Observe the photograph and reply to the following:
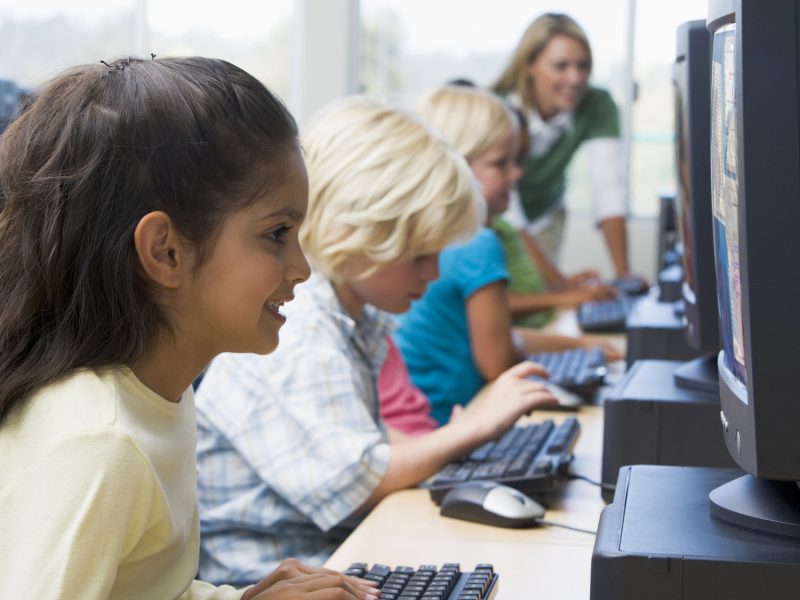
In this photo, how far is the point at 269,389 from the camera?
147cm

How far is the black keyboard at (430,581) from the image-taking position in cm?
101

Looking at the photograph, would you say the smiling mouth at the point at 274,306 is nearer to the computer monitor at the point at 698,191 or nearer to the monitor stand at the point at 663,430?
the monitor stand at the point at 663,430

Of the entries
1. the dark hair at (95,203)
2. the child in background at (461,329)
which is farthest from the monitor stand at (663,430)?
the child in background at (461,329)

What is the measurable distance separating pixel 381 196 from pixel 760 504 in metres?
0.84

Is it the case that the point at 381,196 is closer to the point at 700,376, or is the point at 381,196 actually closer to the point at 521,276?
the point at 700,376

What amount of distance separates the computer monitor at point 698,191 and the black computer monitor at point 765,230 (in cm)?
49

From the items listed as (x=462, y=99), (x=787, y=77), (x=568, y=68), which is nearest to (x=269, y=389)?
(x=787, y=77)

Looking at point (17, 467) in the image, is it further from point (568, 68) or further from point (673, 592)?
point (568, 68)

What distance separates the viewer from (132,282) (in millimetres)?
941

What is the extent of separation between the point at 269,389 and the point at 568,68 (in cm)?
271

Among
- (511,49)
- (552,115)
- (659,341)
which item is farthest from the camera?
(511,49)

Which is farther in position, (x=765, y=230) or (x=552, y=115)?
(x=552, y=115)

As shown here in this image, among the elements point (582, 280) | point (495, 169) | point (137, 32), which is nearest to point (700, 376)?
point (495, 169)

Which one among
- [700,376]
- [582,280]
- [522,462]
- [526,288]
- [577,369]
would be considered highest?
[700,376]
